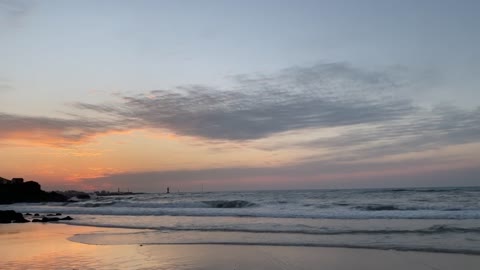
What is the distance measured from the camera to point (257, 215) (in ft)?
83.7

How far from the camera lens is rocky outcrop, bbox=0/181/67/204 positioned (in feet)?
180

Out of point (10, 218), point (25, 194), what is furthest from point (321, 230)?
point (25, 194)

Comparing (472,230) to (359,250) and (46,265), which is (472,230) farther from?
(46,265)

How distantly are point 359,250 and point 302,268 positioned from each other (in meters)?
3.06

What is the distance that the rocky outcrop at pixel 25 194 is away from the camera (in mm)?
54875

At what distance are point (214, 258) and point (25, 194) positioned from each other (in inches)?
2096

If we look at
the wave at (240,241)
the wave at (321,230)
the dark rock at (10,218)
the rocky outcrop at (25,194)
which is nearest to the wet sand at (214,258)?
the wave at (240,241)

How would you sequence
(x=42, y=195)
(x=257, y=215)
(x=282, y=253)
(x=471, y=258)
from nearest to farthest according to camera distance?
(x=471, y=258)
(x=282, y=253)
(x=257, y=215)
(x=42, y=195)

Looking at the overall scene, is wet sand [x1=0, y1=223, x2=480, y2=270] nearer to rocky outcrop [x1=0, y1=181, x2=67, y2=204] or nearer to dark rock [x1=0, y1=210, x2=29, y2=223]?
dark rock [x1=0, y1=210, x2=29, y2=223]

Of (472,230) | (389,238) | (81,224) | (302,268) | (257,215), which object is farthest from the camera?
(257,215)

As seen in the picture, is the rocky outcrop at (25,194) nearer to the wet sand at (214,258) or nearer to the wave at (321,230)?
the wave at (321,230)

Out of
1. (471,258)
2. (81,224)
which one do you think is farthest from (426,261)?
(81,224)

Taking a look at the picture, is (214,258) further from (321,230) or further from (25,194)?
(25,194)

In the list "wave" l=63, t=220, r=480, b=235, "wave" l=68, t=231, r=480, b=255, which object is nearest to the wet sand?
"wave" l=68, t=231, r=480, b=255
